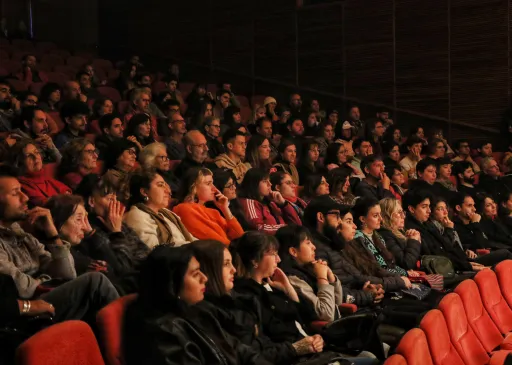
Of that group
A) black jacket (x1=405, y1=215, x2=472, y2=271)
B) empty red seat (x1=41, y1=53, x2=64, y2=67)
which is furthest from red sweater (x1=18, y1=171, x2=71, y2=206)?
empty red seat (x1=41, y1=53, x2=64, y2=67)

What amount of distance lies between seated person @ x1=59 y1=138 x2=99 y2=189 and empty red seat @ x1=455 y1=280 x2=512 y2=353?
135cm

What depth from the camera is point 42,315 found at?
1658 mm

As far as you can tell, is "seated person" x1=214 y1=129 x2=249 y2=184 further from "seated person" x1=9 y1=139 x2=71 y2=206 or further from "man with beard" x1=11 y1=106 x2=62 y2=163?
"seated person" x1=9 y1=139 x2=71 y2=206

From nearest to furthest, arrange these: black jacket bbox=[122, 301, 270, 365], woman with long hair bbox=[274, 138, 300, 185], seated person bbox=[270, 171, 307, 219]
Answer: black jacket bbox=[122, 301, 270, 365]
seated person bbox=[270, 171, 307, 219]
woman with long hair bbox=[274, 138, 300, 185]

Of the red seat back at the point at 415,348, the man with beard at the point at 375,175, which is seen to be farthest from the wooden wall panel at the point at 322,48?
the red seat back at the point at 415,348

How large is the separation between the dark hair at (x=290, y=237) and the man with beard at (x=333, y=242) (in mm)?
223

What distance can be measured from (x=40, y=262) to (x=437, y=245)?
2.05 meters

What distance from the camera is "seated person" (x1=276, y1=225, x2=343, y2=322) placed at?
229 centimetres

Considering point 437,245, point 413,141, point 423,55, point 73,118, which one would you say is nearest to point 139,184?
point 73,118

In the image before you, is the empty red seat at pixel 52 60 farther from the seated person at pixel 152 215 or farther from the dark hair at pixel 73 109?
the seated person at pixel 152 215

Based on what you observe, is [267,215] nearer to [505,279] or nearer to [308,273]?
[308,273]

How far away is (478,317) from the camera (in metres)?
2.39

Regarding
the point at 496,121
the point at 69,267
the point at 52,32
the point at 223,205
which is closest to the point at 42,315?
the point at 69,267

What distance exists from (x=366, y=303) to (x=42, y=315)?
4.15 ft
